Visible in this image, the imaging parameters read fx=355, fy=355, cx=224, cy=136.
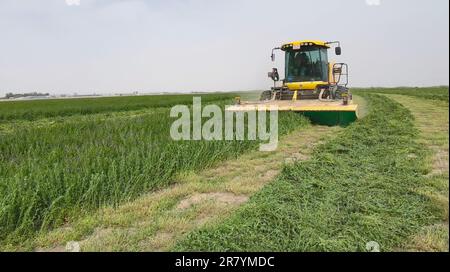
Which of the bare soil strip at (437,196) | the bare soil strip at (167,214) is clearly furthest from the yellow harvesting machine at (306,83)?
the bare soil strip at (167,214)

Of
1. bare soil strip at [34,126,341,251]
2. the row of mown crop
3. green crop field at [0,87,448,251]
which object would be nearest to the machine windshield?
green crop field at [0,87,448,251]

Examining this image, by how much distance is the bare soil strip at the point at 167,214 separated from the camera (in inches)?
123

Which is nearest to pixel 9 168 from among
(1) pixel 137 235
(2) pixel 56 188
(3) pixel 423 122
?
(2) pixel 56 188

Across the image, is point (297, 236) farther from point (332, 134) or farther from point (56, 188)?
point (332, 134)

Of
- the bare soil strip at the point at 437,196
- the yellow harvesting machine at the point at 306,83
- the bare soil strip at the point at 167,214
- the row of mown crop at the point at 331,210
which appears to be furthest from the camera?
the yellow harvesting machine at the point at 306,83

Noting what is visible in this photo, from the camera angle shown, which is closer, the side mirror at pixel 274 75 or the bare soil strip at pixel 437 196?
the bare soil strip at pixel 437 196

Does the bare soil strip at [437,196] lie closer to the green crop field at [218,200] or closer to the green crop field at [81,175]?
the green crop field at [218,200]

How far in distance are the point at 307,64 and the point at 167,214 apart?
31.7 feet

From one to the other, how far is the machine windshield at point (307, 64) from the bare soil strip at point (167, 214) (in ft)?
23.5

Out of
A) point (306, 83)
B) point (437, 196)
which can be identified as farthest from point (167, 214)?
point (306, 83)

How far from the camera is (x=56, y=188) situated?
12.7 feet

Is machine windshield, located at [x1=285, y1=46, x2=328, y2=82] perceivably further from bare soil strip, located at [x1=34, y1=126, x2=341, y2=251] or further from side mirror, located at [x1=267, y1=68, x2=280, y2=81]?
bare soil strip, located at [x1=34, y1=126, x2=341, y2=251]

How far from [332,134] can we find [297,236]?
6434 millimetres

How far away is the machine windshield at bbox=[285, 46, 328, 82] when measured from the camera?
12008mm
